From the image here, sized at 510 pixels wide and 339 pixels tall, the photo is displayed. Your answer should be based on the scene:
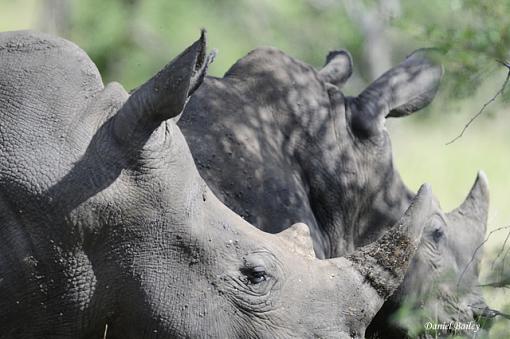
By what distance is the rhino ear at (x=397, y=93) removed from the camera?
27.9ft

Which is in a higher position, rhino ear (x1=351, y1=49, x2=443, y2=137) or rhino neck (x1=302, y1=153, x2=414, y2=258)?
rhino ear (x1=351, y1=49, x2=443, y2=137)

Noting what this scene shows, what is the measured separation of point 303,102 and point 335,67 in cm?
108

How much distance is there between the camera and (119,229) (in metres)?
5.71

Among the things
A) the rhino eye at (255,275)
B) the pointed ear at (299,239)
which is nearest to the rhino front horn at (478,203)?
the pointed ear at (299,239)

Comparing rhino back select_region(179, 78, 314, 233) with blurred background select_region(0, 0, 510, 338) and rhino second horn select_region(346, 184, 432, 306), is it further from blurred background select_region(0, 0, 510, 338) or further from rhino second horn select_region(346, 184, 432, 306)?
blurred background select_region(0, 0, 510, 338)

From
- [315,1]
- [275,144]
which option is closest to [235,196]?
[275,144]

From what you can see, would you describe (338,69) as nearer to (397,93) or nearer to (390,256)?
(397,93)

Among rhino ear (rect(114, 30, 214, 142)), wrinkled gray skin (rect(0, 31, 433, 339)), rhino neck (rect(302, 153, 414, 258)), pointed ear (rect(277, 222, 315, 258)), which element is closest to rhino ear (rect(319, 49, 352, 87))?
rhino neck (rect(302, 153, 414, 258))

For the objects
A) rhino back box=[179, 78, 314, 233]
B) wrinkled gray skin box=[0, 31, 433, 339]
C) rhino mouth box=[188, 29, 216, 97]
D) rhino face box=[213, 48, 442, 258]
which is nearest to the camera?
rhino mouth box=[188, 29, 216, 97]

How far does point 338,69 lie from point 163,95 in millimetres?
3847

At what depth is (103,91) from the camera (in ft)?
19.5

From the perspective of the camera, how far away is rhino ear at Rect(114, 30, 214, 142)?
5375 millimetres

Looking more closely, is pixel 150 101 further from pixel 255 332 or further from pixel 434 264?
pixel 434 264

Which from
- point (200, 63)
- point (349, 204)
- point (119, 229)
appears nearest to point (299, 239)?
point (119, 229)
